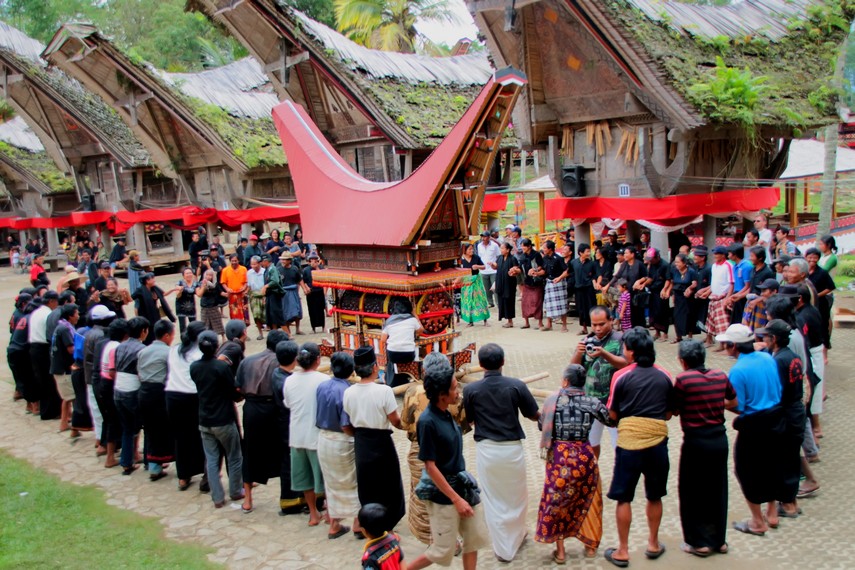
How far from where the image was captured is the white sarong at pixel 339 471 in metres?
5.61

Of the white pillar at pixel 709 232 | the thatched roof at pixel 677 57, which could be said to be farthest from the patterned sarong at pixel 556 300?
the thatched roof at pixel 677 57

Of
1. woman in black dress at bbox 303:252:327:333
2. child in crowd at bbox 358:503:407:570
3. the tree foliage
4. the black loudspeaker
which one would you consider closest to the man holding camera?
child in crowd at bbox 358:503:407:570

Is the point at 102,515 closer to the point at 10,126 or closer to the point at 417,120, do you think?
the point at 417,120

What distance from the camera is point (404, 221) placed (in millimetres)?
8727

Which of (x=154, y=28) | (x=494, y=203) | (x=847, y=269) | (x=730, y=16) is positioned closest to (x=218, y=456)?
(x=730, y=16)

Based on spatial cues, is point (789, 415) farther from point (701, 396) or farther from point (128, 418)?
point (128, 418)

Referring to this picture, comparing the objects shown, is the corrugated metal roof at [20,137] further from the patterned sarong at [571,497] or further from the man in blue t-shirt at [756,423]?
the man in blue t-shirt at [756,423]

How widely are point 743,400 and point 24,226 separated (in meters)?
28.0

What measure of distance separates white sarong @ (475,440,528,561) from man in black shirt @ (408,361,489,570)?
261 millimetres

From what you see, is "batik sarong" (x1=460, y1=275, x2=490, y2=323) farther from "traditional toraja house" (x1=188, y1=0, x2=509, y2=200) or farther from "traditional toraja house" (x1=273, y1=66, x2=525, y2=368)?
"traditional toraja house" (x1=188, y1=0, x2=509, y2=200)

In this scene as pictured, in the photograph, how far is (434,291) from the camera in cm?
902

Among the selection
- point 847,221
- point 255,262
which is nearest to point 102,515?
point 255,262

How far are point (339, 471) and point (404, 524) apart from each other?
731 mm

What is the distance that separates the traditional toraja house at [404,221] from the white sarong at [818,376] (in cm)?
383
